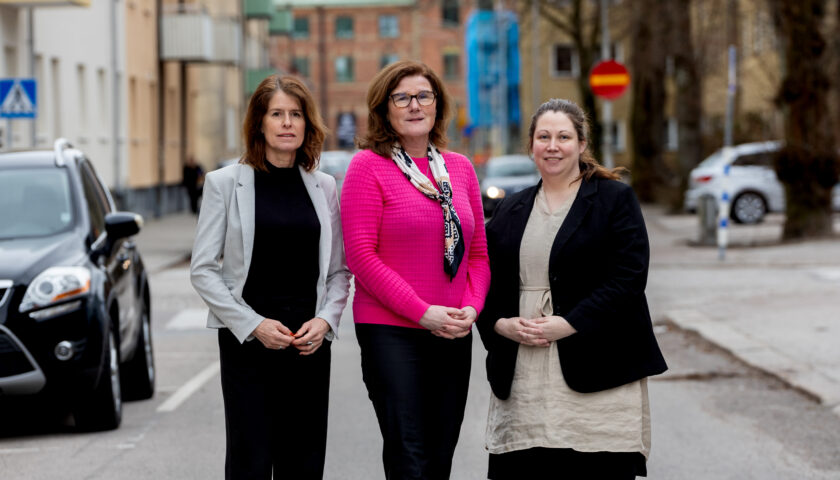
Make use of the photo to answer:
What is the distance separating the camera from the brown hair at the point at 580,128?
514 centimetres

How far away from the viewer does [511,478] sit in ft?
17.0

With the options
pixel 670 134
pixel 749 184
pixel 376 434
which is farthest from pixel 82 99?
pixel 670 134

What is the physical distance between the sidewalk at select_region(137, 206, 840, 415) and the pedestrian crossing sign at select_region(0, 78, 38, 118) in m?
3.73

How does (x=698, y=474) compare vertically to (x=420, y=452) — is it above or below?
below

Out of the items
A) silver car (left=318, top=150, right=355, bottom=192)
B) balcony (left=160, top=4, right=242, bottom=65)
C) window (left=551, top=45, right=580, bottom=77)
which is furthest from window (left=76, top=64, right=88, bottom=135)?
window (left=551, top=45, right=580, bottom=77)

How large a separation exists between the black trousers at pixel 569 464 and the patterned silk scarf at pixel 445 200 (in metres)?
0.68

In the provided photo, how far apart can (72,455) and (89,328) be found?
2.46 ft

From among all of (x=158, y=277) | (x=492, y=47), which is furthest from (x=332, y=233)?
(x=492, y=47)

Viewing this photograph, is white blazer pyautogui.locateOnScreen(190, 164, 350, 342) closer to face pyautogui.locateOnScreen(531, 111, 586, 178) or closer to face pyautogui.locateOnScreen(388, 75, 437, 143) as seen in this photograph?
face pyautogui.locateOnScreen(388, 75, 437, 143)

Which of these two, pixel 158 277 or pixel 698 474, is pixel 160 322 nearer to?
pixel 158 277

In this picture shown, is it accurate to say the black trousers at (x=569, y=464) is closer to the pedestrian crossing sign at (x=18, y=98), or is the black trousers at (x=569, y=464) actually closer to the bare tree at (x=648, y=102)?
the pedestrian crossing sign at (x=18, y=98)

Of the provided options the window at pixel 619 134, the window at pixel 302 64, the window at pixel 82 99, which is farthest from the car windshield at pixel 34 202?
the window at pixel 302 64

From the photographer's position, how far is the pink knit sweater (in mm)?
5047

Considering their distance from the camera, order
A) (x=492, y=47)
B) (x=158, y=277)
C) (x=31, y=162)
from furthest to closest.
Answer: (x=492, y=47), (x=158, y=277), (x=31, y=162)
